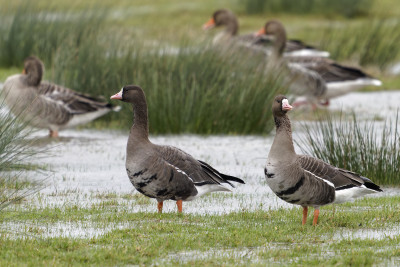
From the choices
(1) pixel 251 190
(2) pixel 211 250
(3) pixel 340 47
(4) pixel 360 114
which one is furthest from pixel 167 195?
(3) pixel 340 47

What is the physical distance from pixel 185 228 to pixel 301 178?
5.06 ft

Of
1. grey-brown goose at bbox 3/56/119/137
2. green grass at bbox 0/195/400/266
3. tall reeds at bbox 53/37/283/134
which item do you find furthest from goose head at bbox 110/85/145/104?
grey-brown goose at bbox 3/56/119/137

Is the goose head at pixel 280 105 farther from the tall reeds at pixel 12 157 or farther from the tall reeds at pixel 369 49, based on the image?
the tall reeds at pixel 369 49

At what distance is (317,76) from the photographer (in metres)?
22.2

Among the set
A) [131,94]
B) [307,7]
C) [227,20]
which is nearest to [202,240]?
[131,94]

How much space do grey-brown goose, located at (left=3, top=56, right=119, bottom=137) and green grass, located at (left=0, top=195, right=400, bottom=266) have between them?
734 centimetres

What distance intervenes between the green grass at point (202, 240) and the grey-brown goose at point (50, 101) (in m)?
7.34

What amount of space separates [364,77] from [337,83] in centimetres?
85

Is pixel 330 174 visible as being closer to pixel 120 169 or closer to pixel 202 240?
pixel 202 240

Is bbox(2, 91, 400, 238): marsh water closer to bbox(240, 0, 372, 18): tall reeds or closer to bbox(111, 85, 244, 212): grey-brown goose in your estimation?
bbox(111, 85, 244, 212): grey-brown goose

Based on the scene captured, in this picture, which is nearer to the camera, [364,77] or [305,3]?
[364,77]

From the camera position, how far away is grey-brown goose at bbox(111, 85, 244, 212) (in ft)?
31.4

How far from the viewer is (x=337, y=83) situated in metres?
22.6

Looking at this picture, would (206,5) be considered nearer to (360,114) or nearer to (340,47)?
(340,47)
